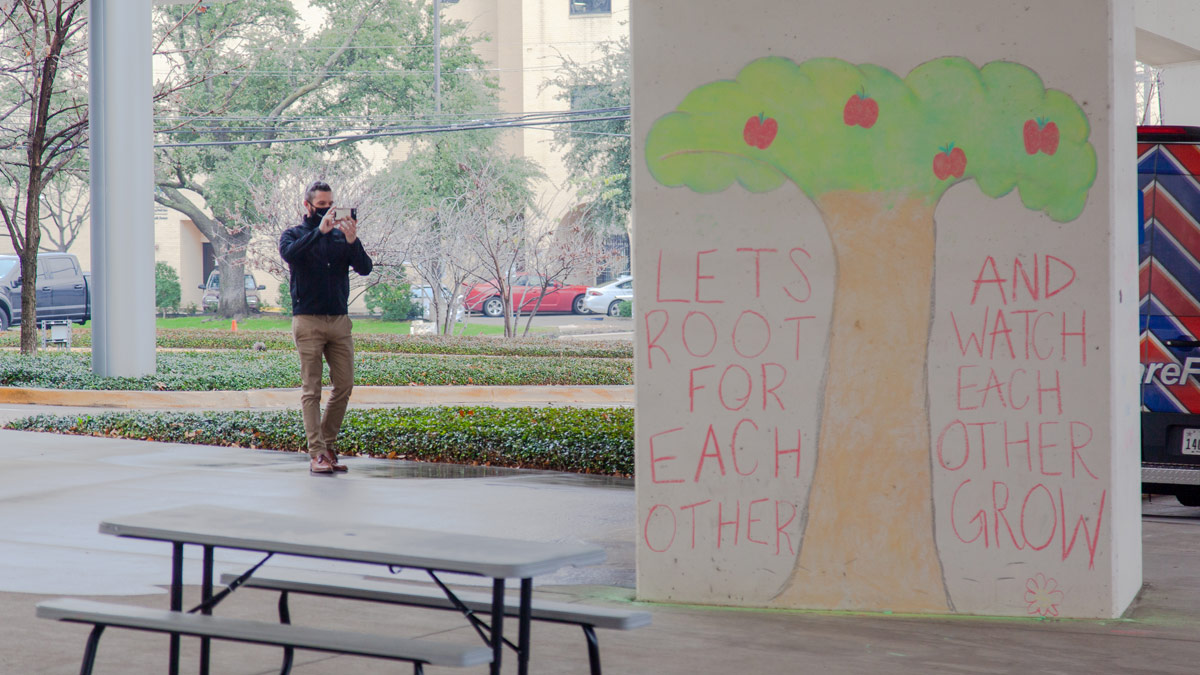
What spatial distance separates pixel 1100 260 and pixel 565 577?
111 inches

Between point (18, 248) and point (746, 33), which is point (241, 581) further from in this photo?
point (18, 248)

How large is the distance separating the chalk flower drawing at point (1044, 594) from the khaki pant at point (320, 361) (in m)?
Answer: 5.03

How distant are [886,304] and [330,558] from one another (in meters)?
2.70

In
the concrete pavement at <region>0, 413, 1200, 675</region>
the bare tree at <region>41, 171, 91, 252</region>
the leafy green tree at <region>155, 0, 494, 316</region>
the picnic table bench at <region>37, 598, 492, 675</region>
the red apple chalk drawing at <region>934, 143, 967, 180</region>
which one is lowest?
the concrete pavement at <region>0, 413, 1200, 675</region>

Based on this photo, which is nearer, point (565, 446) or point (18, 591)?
point (18, 591)

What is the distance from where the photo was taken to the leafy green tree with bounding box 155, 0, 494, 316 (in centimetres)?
3588

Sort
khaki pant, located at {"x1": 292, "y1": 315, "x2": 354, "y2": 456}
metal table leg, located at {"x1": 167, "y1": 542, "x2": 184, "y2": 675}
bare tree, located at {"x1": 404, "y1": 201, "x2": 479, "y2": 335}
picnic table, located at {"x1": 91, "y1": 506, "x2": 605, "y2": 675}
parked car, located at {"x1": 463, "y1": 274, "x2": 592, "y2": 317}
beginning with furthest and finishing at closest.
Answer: parked car, located at {"x1": 463, "y1": 274, "x2": 592, "y2": 317}, bare tree, located at {"x1": 404, "y1": 201, "x2": 479, "y2": 335}, khaki pant, located at {"x1": 292, "y1": 315, "x2": 354, "y2": 456}, metal table leg, located at {"x1": 167, "y1": 542, "x2": 184, "y2": 675}, picnic table, located at {"x1": 91, "y1": 506, "x2": 605, "y2": 675}

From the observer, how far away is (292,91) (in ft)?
123

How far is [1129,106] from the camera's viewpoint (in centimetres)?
567

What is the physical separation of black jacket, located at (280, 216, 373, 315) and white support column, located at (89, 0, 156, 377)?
7377 millimetres

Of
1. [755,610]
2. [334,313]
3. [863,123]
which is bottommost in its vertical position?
[755,610]

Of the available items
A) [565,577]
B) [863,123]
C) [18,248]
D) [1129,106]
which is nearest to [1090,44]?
[1129,106]

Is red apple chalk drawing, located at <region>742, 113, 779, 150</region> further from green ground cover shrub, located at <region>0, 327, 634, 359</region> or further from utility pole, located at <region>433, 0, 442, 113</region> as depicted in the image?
Result: utility pole, located at <region>433, 0, 442, 113</region>

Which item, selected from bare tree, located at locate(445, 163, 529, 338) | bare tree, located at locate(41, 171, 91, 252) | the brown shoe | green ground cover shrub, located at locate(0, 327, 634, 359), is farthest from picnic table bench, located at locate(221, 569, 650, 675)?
bare tree, located at locate(41, 171, 91, 252)
